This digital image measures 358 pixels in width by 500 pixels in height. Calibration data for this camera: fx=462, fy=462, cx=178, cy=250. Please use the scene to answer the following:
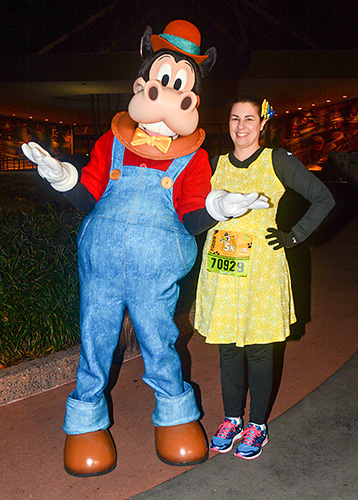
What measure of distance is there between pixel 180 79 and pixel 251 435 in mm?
1776

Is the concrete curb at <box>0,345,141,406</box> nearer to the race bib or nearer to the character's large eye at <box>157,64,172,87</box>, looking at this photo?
the race bib

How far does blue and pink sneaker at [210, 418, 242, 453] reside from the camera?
235cm

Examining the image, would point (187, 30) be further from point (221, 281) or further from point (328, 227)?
point (328, 227)

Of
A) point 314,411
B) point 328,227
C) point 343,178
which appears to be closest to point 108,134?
point 314,411

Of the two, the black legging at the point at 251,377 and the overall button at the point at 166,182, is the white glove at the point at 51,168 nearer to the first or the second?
the overall button at the point at 166,182

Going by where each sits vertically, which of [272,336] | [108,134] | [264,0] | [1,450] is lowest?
[1,450]

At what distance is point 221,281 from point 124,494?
106cm

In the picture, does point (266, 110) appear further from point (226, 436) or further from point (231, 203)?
point (226, 436)

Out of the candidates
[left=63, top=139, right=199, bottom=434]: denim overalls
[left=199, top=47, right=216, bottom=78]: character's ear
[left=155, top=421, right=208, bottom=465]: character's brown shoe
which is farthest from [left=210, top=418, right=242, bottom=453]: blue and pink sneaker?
[left=199, top=47, right=216, bottom=78]: character's ear

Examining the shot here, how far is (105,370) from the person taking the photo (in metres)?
2.21

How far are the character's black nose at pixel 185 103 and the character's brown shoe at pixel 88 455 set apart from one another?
1559 mm

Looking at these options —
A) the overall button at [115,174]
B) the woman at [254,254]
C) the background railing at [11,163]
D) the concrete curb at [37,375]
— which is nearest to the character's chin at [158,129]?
the overall button at [115,174]

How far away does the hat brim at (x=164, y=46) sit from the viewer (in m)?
2.12

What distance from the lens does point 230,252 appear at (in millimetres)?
2207
